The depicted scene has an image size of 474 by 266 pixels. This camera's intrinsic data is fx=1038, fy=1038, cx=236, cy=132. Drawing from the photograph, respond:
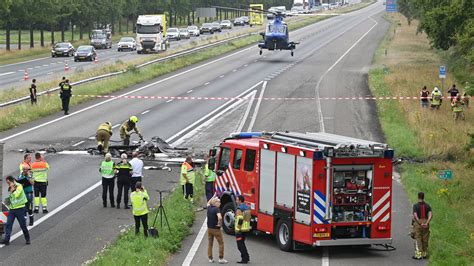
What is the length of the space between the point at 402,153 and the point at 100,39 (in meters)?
71.6

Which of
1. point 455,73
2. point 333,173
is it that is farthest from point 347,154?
point 455,73

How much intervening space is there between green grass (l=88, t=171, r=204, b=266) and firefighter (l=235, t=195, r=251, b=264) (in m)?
1.52

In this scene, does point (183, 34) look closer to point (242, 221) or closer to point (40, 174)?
point (40, 174)

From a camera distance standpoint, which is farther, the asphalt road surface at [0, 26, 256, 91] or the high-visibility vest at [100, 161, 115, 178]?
the asphalt road surface at [0, 26, 256, 91]

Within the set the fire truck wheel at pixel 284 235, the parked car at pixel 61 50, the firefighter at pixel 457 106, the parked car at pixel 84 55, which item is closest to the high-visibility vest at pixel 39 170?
the fire truck wheel at pixel 284 235

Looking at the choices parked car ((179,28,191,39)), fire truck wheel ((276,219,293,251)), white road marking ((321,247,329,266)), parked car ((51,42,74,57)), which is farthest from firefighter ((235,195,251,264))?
parked car ((179,28,191,39))

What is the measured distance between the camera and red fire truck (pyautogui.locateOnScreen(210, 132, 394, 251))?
2044cm

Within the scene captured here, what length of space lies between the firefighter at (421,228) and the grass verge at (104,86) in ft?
77.7

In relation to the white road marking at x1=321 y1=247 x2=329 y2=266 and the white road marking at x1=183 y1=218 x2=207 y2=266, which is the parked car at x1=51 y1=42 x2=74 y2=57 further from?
the white road marking at x1=321 y1=247 x2=329 y2=266

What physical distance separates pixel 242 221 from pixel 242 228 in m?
0.18

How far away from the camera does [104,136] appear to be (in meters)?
34.6

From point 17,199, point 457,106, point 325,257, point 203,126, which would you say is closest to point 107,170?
point 17,199

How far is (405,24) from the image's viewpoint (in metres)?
150

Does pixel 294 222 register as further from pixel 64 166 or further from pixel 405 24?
pixel 405 24
